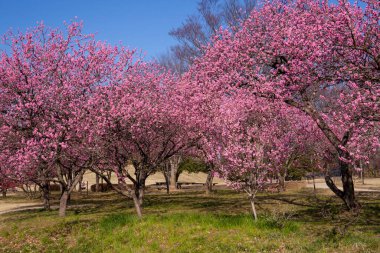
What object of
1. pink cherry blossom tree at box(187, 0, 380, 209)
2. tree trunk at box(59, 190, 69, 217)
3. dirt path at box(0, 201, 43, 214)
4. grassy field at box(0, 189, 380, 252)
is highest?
pink cherry blossom tree at box(187, 0, 380, 209)

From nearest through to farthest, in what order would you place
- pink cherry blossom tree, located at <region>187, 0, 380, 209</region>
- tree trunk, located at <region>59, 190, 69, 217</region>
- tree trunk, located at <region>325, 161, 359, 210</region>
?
1. pink cherry blossom tree, located at <region>187, 0, 380, 209</region>
2. tree trunk, located at <region>325, 161, 359, 210</region>
3. tree trunk, located at <region>59, 190, 69, 217</region>

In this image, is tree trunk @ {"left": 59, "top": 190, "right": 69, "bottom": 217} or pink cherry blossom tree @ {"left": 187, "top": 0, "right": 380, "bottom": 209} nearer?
pink cherry blossom tree @ {"left": 187, "top": 0, "right": 380, "bottom": 209}

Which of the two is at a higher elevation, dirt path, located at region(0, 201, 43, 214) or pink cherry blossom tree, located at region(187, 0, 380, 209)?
pink cherry blossom tree, located at region(187, 0, 380, 209)

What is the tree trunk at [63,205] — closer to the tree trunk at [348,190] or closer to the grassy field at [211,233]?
the grassy field at [211,233]

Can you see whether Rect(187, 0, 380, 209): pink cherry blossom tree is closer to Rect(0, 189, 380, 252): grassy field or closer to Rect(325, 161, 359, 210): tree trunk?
Rect(325, 161, 359, 210): tree trunk

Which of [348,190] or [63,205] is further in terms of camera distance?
[63,205]

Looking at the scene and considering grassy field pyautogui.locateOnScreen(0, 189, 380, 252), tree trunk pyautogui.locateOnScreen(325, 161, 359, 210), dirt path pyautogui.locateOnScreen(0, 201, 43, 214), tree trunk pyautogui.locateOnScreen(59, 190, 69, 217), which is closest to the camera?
grassy field pyautogui.locateOnScreen(0, 189, 380, 252)

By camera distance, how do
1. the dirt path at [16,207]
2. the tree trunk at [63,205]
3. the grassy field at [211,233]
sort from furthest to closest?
the dirt path at [16,207]
the tree trunk at [63,205]
the grassy field at [211,233]

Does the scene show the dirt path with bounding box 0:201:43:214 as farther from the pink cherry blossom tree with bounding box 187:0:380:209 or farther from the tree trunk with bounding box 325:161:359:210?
the tree trunk with bounding box 325:161:359:210

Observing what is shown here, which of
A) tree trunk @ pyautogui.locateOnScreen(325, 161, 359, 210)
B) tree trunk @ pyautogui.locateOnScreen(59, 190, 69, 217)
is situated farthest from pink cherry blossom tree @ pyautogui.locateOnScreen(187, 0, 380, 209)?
tree trunk @ pyautogui.locateOnScreen(59, 190, 69, 217)

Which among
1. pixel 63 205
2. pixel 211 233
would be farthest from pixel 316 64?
pixel 63 205

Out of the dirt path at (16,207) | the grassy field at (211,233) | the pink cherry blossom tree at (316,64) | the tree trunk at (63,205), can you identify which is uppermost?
the pink cherry blossom tree at (316,64)

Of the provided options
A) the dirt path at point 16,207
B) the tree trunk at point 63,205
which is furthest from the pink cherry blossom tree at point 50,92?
the dirt path at point 16,207

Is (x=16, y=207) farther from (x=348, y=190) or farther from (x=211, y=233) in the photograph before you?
(x=348, y=190)
